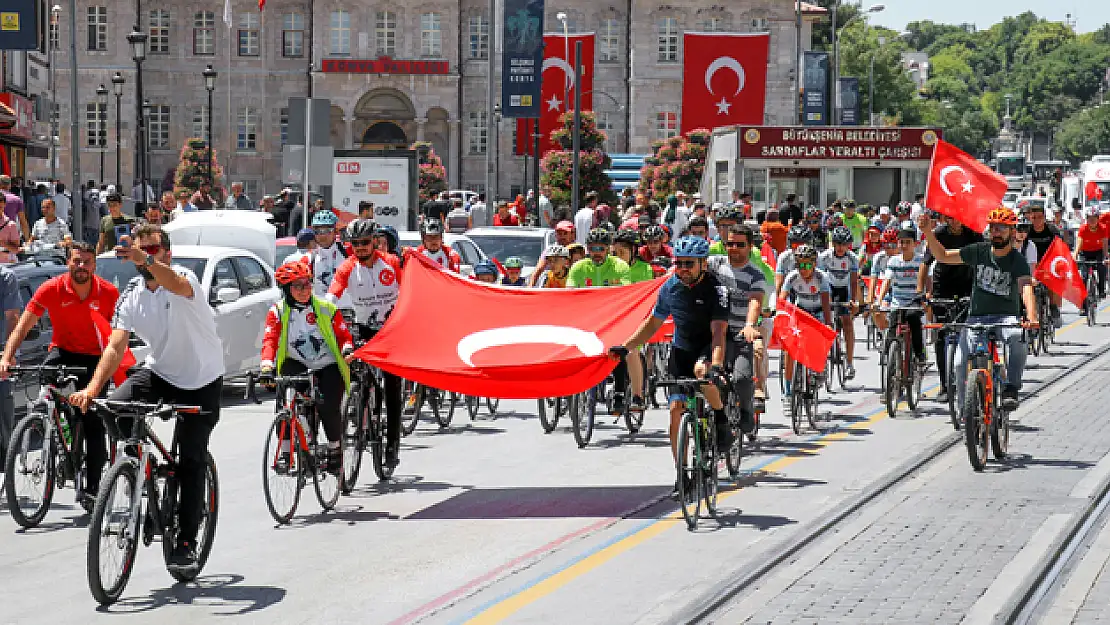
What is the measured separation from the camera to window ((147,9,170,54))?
83.3 meters

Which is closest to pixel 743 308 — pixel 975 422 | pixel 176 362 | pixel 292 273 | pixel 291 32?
pixel 975 422

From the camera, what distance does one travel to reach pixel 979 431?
13.1 m

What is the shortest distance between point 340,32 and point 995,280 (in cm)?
7116

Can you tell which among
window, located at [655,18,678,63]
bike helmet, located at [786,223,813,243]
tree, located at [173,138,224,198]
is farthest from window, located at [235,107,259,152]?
bike helmet, located at [786,223,813,243]

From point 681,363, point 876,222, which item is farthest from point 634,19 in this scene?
point 681,363

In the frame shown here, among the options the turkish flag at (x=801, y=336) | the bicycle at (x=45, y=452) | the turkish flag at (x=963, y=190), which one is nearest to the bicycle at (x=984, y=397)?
the turkish flag at (x=801, y=336)

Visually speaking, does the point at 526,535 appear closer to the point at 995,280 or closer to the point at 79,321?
the point at 79,321

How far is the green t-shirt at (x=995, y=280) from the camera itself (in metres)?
14.1

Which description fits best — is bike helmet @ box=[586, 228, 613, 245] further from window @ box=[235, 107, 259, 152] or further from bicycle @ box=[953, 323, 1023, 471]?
window @ box=[235, 107, 259, 152]

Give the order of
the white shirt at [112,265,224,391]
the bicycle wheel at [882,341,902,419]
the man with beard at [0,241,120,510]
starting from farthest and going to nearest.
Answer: the bicycle wheel at [882,341,902,419], the man with beard at [0,241,120,510], the white shirt at [112,265,224,391]

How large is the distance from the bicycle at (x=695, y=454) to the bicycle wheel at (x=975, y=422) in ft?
8.34

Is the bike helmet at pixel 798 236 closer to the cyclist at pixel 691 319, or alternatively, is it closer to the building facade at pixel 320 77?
the cyclist at pixel 691 319

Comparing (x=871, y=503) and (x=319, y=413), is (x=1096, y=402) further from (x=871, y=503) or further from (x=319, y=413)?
(x=319, y=413)

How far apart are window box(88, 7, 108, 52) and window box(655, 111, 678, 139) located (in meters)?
26.7
